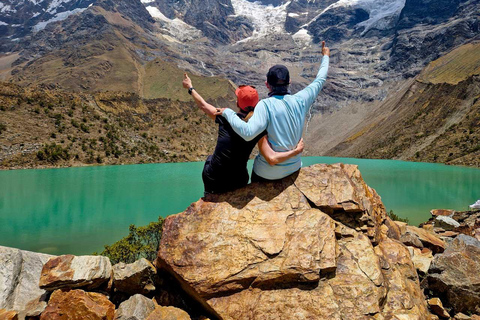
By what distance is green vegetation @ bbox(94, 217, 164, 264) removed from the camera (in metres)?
8.66

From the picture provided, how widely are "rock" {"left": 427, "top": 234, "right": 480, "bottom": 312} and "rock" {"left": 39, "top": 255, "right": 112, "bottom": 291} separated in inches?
236

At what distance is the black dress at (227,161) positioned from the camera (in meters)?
5.05

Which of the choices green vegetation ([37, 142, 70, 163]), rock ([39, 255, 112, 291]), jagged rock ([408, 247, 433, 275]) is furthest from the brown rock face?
green vegetation ([37, 142, 70, 163])

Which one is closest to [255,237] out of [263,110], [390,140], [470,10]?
[263,110]

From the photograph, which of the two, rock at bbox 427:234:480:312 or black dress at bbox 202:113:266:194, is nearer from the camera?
black dress at bbox 202:113:266:194

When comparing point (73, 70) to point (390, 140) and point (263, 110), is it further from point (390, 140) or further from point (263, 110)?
point (263, 110)

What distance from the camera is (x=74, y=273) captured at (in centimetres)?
503

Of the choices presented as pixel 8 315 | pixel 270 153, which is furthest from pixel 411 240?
pixel 8 315

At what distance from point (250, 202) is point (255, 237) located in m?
0.70

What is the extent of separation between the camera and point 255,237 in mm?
4863

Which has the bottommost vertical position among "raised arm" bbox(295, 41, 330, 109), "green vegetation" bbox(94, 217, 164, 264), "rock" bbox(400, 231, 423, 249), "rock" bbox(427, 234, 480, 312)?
"green vegetation" bbox(94, 217, 164, 264)

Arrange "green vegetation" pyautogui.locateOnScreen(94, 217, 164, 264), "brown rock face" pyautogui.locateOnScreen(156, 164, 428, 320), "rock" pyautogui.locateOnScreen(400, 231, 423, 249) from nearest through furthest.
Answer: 1. "brown rock face" pyautogui.locateOnScreen(156, 164, 428, 320)
2. "rock" pyautogui.locateOnScreen(400, 231, 423, 249)
3. "green vegetation" pyautogui.locateOnScreen(94, 217, 164, 264)

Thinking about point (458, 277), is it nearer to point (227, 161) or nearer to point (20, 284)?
point (227, 161)

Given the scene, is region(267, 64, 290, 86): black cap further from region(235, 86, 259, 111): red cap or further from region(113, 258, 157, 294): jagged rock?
region(113, 258, 157, 294): jagged rock
